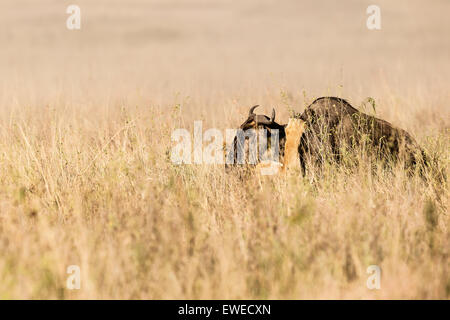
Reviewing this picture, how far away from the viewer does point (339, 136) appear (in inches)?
271

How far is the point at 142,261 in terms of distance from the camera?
415cm

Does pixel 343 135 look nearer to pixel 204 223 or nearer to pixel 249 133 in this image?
pixel 249 133

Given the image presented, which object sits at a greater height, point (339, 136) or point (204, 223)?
point (339, 136)

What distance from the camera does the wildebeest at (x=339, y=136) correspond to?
21.3ft

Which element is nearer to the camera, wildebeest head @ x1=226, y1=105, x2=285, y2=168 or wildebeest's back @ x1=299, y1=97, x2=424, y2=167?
wildebeest head @ x1=226, y1=105, x2=285, y2=168

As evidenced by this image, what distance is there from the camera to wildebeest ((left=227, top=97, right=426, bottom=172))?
21.3ft

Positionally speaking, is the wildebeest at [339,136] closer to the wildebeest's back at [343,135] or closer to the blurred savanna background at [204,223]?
the wildebeest's back at [343,135]

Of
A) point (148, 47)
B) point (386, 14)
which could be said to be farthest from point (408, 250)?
point (386, 14)

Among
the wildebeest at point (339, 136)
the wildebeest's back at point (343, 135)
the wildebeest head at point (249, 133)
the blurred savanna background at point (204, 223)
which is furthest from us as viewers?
the wildebeest's back at point (343, 135)

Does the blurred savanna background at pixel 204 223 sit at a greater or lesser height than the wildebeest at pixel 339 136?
lesser

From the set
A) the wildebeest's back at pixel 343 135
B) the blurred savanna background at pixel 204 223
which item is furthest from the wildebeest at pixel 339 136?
the blurred savanna background at pixel 204 223

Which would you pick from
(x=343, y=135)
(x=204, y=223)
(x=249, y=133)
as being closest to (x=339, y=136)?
(x=343, y=135)

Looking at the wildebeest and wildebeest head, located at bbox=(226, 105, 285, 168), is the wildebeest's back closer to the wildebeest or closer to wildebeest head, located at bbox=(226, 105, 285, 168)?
the wildebeest

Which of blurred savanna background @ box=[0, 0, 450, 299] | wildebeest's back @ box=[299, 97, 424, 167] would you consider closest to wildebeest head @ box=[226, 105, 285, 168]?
blurred savanna background @ box=[0, 0, 450, 299]
